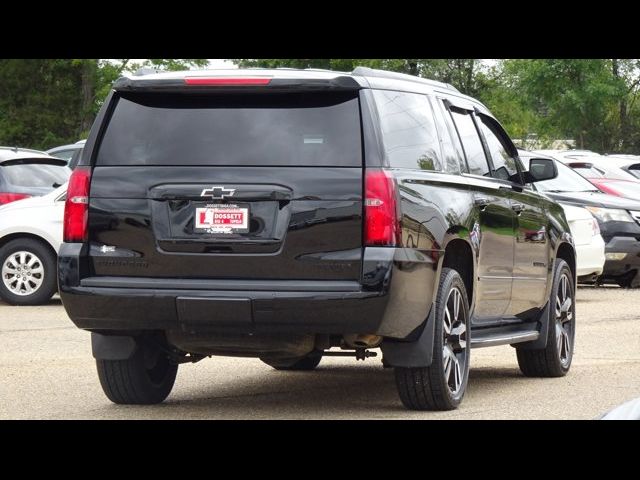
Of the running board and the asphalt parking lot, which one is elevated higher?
the running board

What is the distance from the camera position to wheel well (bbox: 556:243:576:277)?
11219 millimetres

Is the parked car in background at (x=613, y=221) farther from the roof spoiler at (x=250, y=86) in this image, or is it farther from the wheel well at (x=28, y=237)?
the roof spoiler at (x=250, y=86)

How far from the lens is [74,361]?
37.8 feet

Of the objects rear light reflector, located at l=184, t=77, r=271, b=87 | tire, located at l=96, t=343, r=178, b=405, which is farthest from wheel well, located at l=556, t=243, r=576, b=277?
rear light reflector, located at l=184, t=77, r=271, b=87

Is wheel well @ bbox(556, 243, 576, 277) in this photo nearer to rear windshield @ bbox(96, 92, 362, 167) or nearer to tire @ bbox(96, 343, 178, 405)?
tire @ bbox(96, 343, 178, 405)

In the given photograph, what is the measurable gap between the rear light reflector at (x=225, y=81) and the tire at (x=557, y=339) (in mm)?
3574

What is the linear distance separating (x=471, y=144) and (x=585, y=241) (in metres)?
8.80

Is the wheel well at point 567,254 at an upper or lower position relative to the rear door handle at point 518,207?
lower

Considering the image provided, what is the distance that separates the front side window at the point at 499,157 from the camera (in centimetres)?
1013

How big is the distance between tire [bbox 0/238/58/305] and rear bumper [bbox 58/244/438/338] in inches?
365

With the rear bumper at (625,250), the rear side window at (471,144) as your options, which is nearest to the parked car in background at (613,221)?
the rear bumper at (625,250)
